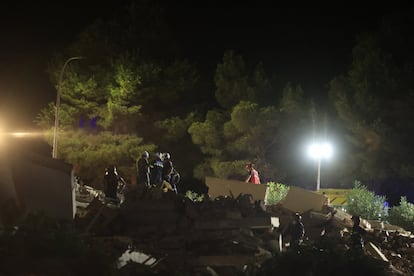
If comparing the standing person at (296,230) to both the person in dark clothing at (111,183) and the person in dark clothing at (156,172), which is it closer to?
the person in dark clothing at (156,172)

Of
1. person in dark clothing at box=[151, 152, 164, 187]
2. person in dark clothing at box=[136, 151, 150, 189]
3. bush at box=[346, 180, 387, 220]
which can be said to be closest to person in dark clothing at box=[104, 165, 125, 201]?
person in dark clothing at box=[136, 151, 150, 189]

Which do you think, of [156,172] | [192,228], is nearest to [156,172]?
[156,172]

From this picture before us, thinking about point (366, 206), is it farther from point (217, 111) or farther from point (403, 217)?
point (217, 111)

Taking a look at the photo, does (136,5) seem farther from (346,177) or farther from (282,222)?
(282,222)

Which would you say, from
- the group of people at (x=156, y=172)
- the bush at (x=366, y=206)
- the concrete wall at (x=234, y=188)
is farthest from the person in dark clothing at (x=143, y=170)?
the bush at (x=366, y=206)

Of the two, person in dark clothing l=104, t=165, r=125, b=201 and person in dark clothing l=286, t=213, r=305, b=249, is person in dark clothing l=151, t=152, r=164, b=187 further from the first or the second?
person in dark clothing l=286, t=213, r=305, b=249

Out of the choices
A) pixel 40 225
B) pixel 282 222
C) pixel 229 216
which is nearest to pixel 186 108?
pixel 282 222

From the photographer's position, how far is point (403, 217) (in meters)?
28.5

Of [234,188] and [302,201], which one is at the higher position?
[234,188]

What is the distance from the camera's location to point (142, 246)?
15.9 meters

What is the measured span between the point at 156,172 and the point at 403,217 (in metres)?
12.5

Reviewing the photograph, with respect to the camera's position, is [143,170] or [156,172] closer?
[143,170]

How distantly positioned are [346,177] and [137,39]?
611 inches

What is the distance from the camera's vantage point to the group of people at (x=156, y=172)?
20.8 meters
